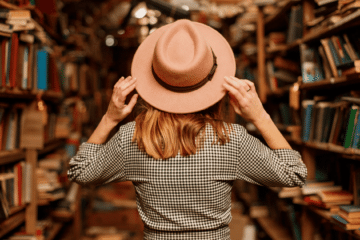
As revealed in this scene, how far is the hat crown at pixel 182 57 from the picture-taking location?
39.8 inches

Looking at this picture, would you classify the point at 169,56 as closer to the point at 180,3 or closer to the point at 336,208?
the point at 336,208

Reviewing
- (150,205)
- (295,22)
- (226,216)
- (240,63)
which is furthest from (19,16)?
(240,63)

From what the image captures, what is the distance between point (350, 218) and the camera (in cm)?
161

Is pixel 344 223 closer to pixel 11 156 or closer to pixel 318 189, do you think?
pixel 318 189

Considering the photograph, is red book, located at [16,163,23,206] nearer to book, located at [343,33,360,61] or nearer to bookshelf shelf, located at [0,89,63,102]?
bookshelf shelf, located at [0,89,63,102]

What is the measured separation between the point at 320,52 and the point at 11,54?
189 cm

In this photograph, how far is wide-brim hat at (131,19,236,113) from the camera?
1.02 m

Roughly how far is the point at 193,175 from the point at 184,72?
33 centimetres

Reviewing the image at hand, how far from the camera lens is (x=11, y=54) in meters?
1.89

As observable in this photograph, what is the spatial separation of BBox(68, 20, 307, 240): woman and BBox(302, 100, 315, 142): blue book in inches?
43.5

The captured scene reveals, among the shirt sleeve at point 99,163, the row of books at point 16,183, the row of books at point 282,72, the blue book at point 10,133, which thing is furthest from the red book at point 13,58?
the row of books at point 282,72

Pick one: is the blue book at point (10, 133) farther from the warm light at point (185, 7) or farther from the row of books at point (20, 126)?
the warm light at point (185, 7)

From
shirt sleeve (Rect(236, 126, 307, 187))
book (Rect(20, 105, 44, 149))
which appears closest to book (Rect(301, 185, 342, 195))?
shirt sleeve (Rect(236, 126, 307, 187))

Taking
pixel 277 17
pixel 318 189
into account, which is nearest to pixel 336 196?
pixel 318 189
